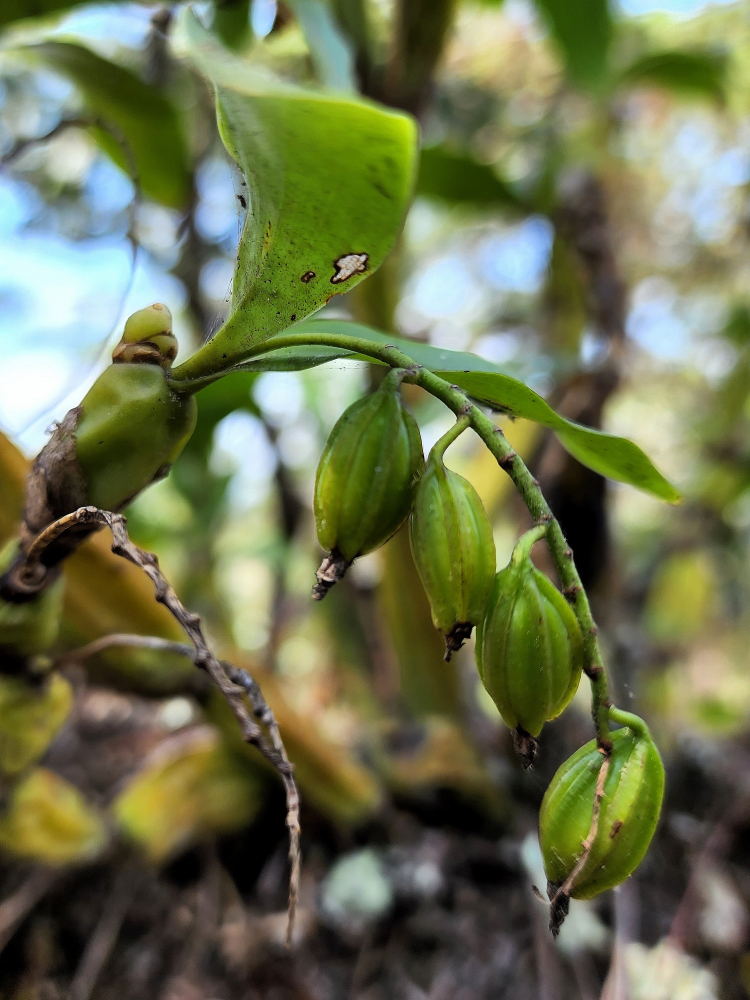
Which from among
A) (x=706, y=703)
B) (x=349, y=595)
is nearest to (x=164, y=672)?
(x=349, y=595)

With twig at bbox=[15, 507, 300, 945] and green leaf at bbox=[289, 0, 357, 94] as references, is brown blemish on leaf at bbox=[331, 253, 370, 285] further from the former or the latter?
green leaf at bbox=[289, 0, 357, 94]

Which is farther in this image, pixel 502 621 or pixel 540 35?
pixel 540 35

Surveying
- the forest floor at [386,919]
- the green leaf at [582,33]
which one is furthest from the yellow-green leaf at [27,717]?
the green leaf at [582,33]

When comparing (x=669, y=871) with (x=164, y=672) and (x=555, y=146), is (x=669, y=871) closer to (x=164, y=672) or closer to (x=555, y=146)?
(x=164, y=672)

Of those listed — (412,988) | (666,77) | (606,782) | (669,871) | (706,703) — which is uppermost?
(606,782)

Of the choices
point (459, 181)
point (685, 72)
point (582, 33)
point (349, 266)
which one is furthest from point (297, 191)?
point (685, 72)

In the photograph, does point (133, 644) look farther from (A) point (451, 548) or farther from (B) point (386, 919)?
(B) point (386, 919)
